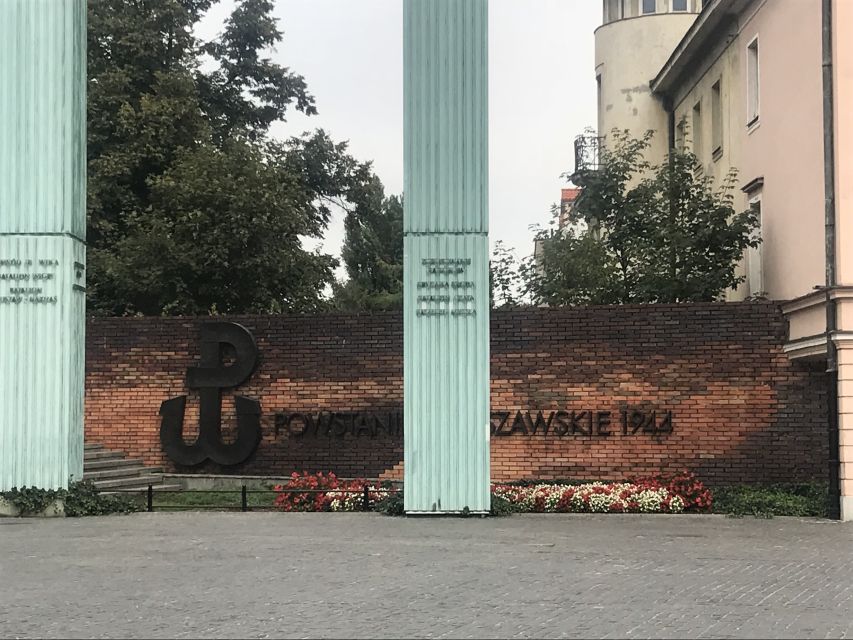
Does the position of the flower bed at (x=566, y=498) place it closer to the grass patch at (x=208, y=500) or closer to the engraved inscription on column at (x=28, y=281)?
the grass patch at (x=208, y=500)

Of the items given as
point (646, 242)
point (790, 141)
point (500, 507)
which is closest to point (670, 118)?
point (646, 242)

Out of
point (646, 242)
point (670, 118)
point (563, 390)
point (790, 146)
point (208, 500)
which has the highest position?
point (670, 118)

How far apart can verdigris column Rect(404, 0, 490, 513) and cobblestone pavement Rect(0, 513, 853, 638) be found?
204 centimetres

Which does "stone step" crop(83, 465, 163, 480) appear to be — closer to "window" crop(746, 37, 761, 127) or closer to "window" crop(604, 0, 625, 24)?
"window" crop(746, 37, 761, 127)

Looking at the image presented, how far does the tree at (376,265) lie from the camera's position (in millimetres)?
46344

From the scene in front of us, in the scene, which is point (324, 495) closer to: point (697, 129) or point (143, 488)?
point (143, 488)

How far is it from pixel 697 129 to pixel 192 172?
11.8 m

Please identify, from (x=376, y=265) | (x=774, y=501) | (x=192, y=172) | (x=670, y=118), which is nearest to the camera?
(x=774, y=501)

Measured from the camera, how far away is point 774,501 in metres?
16.1

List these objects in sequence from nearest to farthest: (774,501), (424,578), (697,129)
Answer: (424,578) → (774,501) → (697,129)

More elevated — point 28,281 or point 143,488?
point 28,281

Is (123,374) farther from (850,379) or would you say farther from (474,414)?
(850,379)

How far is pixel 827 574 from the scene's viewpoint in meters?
10.5

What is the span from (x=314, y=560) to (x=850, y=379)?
850 centimetres
